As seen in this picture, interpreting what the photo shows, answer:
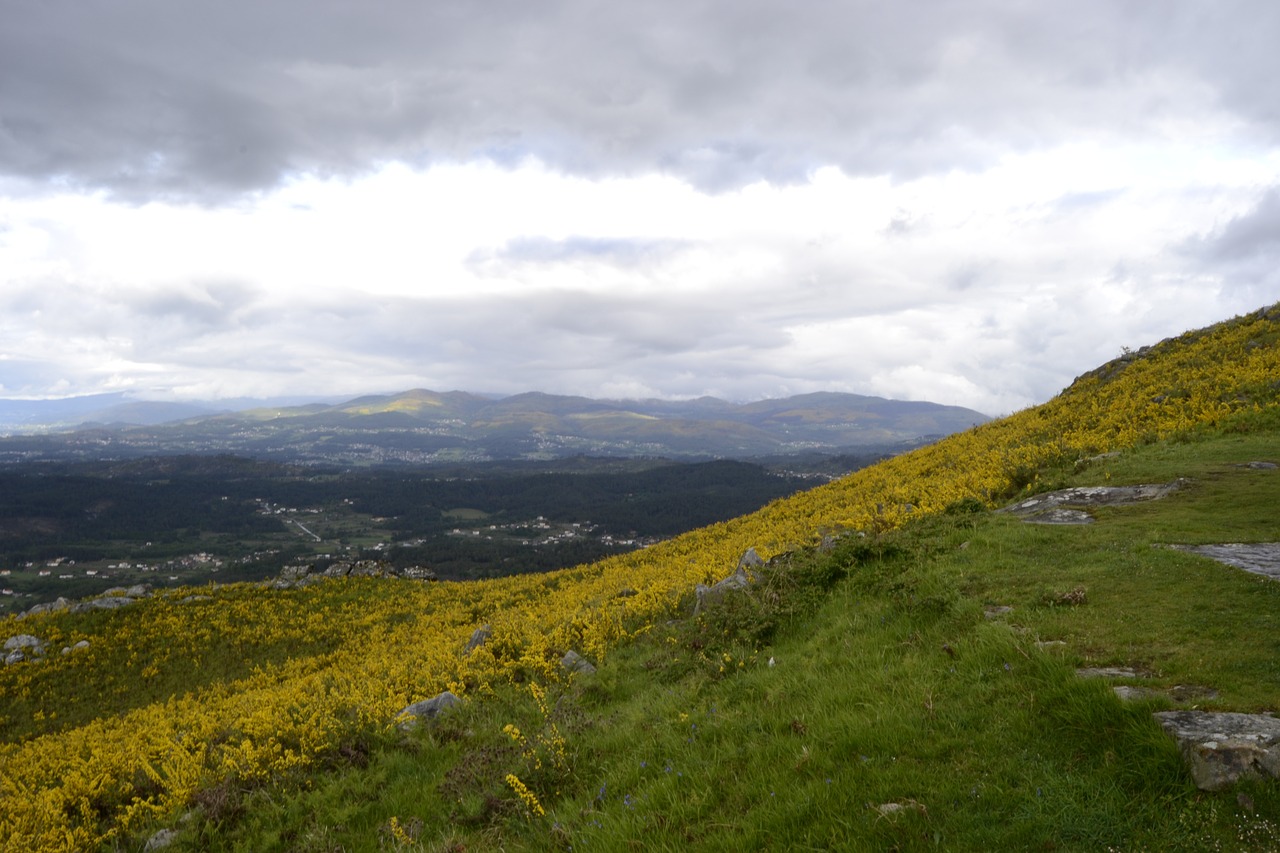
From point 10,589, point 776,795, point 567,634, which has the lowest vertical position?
point 10,589

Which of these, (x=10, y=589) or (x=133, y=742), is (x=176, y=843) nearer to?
(x=133, y=742)

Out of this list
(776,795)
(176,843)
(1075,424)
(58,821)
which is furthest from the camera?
(1075,424)

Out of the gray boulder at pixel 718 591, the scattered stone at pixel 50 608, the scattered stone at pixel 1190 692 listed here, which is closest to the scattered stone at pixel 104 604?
the scattered stone at pixel 50 608

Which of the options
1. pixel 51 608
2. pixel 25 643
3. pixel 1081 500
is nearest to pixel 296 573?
pixel 51 608

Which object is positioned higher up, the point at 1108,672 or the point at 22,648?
the point at 1108,672

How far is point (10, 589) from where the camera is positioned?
124188 mm

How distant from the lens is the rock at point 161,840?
898 cm

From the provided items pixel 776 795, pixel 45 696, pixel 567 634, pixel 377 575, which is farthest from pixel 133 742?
pixel 377 575

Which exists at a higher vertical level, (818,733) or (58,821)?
(818,733)

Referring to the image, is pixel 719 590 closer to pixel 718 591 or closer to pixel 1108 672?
pixel 718 591

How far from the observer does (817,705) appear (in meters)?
7.33

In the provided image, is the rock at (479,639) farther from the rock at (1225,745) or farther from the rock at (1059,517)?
the rock at (1225,745)

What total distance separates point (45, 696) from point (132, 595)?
33.3ft

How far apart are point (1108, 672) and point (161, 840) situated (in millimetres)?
13161
